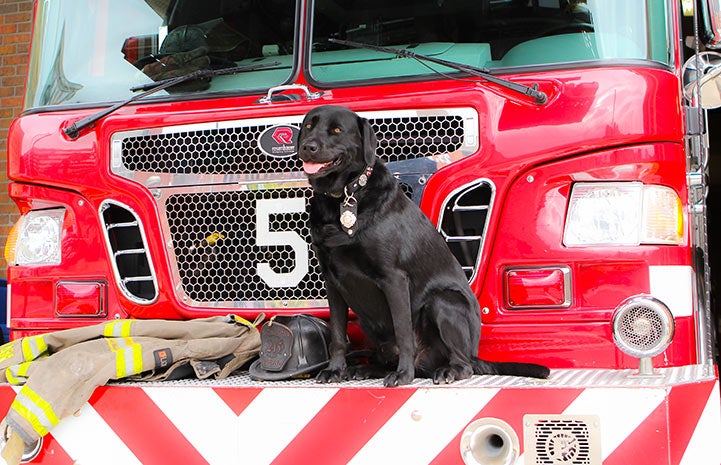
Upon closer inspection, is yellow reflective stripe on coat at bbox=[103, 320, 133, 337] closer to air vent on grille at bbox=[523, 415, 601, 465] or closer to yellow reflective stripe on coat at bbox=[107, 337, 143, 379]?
yellow reflective stripe on coat at bbox=[107, 337, 143, 379]

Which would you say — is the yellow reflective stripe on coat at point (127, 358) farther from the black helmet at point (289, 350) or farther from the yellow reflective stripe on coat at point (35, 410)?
the black helmet at point (289, 350)

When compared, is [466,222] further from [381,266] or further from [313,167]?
[313,167]

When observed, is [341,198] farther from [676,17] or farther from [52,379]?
[676,17]

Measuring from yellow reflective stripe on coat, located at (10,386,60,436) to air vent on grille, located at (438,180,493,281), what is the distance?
1.44 metres

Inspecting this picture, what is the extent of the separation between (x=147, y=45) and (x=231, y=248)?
3.28ft

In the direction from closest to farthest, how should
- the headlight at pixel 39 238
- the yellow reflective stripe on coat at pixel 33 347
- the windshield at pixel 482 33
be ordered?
the yellow reflective stripe on coat at pixel 33 347
the windshield at pixel 482 33
the headlight at pixel 39 238

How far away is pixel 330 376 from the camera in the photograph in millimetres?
2951

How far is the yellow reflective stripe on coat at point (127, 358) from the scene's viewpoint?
2.85 meters

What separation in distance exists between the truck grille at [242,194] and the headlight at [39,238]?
39 cm

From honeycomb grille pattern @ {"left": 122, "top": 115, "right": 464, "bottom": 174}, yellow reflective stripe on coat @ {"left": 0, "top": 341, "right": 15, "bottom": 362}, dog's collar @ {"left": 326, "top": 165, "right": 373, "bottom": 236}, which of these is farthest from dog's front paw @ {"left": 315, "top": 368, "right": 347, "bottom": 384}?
yellow reflective stripe on coat @ {"left": 0, "top": 341, "right": 15, "bottom": 362}

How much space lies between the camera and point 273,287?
11.2ft

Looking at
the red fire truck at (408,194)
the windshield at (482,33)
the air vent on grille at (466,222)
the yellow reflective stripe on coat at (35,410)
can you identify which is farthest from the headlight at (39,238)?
the air vent on grille at (466,222)

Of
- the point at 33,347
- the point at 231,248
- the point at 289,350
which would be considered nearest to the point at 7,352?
the point at 33,347

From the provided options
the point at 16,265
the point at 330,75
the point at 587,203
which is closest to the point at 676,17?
the point at 587,203
